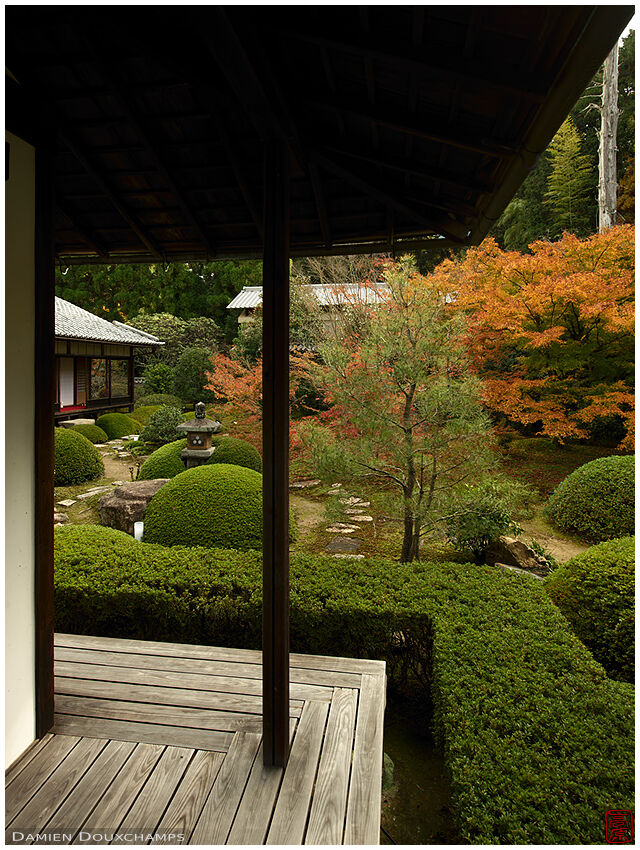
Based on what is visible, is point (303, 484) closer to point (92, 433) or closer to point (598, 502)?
point (598, 502)

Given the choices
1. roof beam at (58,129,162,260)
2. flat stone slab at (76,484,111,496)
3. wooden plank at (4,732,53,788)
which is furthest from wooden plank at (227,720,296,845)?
flat stone slab at (76,484,111,496)

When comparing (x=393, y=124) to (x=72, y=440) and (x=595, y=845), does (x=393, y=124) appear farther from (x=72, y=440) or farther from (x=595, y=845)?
(x=72, y=440)

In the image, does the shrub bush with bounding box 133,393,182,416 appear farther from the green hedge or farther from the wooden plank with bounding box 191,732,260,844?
the wooden plank with bounding box 191,732,260,844

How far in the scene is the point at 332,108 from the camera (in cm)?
172

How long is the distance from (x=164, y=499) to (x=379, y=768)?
10.9ft

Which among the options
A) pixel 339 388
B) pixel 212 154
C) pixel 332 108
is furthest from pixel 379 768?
pixel 339 388

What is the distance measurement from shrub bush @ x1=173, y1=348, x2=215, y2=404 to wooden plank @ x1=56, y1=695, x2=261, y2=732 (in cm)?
1341

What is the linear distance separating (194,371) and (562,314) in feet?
36.7

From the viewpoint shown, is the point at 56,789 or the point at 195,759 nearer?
the point at 56,789

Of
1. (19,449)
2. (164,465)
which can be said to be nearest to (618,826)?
(19,449)

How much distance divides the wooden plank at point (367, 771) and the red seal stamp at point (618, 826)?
2.39 feet

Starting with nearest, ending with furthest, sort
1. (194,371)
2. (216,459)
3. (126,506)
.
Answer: (126,506) < (216,459) < (194,371)

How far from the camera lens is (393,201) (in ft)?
7.26

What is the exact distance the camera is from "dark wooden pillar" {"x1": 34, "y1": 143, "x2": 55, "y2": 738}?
1777 millimetres
